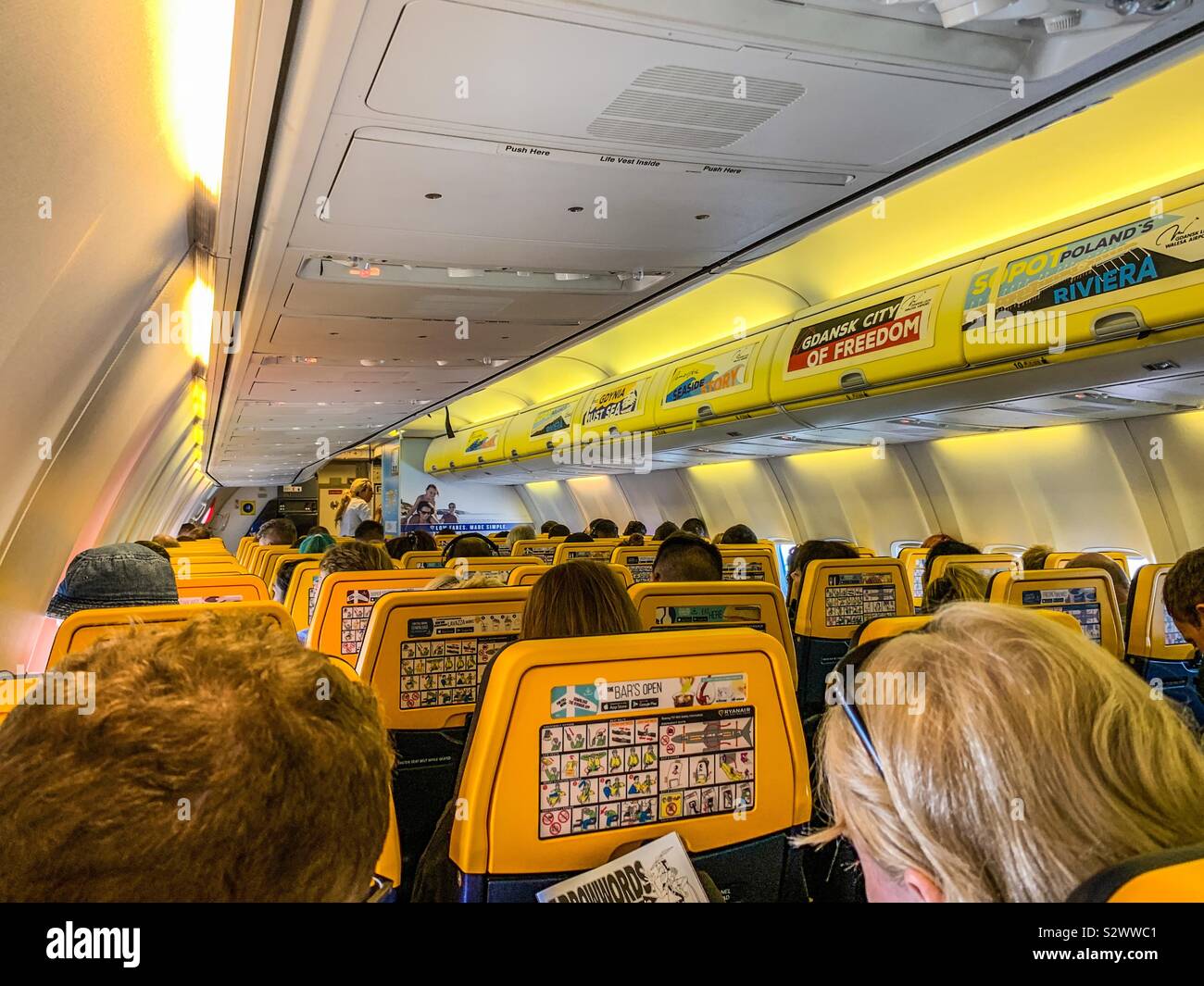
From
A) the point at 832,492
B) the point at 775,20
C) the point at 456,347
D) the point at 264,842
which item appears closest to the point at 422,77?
the point at 775,20

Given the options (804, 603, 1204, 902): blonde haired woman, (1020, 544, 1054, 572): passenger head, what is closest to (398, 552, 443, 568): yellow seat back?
(1020, 544, 1054, 572): passenger head

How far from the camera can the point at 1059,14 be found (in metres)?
2.49

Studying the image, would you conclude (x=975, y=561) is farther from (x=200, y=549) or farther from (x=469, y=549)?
(x=200, y=549)

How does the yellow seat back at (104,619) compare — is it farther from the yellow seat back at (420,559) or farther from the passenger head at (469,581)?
the yellow seat back at (420,559)

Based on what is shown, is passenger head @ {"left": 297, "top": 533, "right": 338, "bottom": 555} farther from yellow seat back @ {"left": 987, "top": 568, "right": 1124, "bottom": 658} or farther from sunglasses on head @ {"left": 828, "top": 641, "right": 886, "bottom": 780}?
sunglasses on head @ {"left": 828, "top": 641, "right": 886, "bottom": 780}

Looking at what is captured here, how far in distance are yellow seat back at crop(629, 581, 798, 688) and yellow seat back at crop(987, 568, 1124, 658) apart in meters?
1.36

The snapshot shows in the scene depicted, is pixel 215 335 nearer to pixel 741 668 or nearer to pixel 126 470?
pixel 126 470

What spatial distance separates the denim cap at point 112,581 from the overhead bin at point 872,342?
4.25 meters

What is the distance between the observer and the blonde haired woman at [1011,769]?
103 cm

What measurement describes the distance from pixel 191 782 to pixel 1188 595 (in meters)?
3.30

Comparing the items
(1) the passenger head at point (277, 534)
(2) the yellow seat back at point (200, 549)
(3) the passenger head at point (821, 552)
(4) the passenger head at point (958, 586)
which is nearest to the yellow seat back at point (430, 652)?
(4) the passenger head at point (958, 586)

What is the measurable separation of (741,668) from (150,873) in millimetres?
1440

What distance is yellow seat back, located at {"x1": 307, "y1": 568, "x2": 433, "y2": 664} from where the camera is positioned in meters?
3.97

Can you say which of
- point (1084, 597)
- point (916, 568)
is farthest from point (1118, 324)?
point (916, 568)
